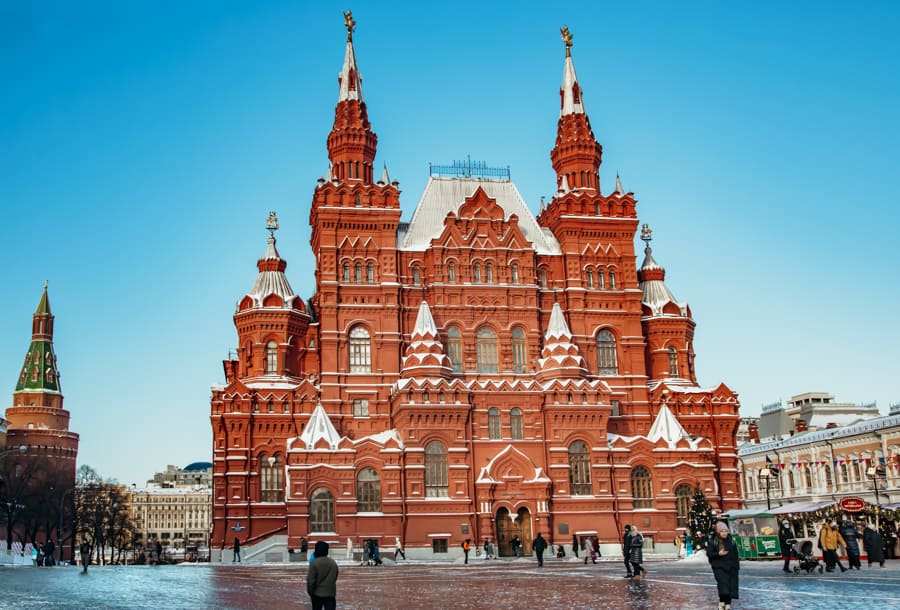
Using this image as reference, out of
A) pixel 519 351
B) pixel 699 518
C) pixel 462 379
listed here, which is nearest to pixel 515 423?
pixel 462 379

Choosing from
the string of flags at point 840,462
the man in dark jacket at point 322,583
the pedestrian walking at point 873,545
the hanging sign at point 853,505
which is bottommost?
the pedestrian walking at point 873,545

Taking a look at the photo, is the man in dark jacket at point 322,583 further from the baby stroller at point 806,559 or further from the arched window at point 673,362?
Answer: the arched window at point 673,362

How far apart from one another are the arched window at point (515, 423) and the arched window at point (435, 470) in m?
4.61

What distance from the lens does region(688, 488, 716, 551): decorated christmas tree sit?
5059cm

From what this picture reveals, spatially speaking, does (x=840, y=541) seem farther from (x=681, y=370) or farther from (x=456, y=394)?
(x=681, y=370)

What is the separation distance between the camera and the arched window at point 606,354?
63.6 m

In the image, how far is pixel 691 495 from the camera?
5884 centimetres

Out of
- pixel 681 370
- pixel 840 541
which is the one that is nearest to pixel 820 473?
Answer: pixel 681 370

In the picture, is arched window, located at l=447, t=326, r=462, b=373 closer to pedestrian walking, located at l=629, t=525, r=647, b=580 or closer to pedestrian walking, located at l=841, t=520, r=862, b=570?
pedestrian walking, located at l=841, t=520, r=862, b=570

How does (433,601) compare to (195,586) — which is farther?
(195,586)

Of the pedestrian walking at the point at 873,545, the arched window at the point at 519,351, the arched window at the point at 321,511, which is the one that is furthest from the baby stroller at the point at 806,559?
the arched window at the point at 519,351

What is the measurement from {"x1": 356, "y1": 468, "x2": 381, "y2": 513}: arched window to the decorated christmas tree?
17.9 m

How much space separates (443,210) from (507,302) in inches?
346

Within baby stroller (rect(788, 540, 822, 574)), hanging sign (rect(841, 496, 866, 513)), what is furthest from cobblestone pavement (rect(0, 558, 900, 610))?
hanging sign (rect(841, 496, 866, 513))
